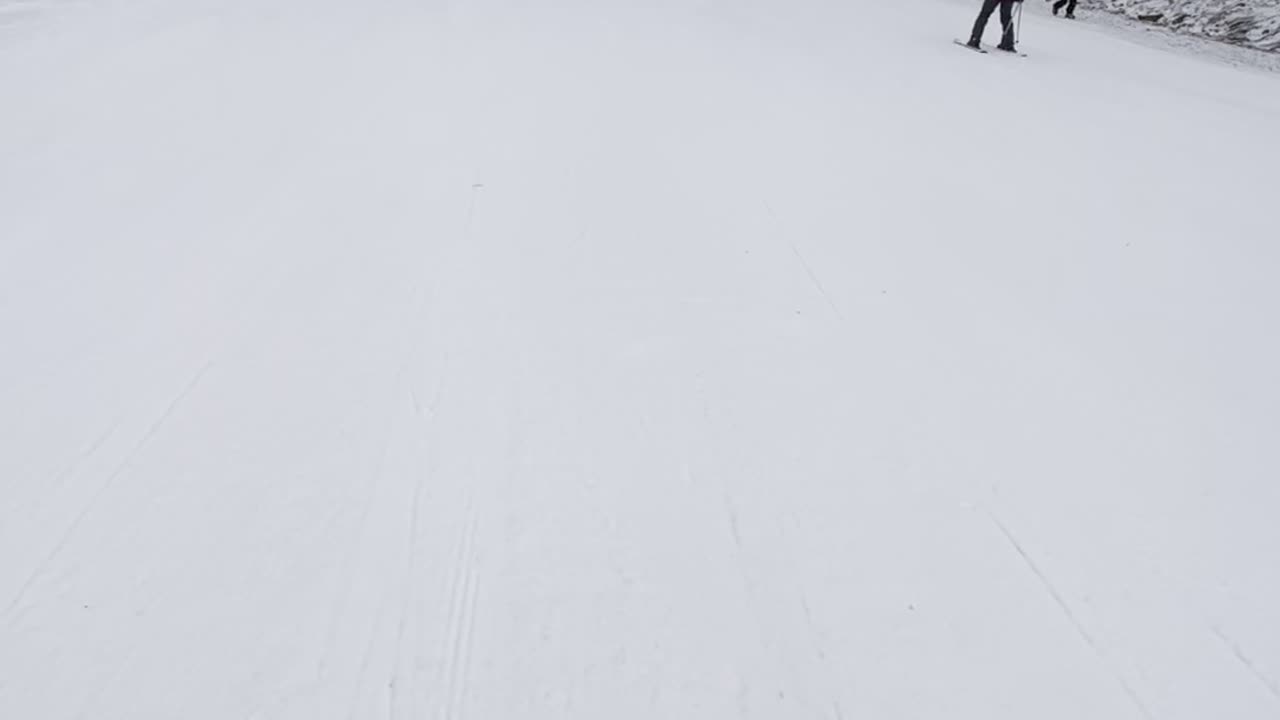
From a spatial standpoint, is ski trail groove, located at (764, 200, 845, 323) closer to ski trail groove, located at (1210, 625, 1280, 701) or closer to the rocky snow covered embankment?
ski trail groove, located at (1210, 625, 1280, 701)

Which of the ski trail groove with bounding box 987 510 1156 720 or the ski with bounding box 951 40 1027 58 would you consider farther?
the ski with bounding box 951 40 1027 58

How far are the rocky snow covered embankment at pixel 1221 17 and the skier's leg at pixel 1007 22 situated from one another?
9.58 metres

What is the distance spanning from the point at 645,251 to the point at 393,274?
1.37 metres

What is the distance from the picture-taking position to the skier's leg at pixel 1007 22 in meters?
10.3

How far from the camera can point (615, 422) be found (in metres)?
2.87

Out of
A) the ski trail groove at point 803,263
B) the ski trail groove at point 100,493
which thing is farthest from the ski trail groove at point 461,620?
the ski trail groove at point 803,263

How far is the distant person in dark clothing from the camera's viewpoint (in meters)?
10.2

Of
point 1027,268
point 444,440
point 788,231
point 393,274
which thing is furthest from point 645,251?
point 1027,268

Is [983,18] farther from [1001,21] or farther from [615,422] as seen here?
[615,422]

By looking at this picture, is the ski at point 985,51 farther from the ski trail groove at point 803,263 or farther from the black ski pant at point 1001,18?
the ski trail groove at point 803,263

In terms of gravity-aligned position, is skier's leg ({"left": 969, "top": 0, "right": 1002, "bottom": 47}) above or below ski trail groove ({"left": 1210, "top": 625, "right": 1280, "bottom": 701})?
above

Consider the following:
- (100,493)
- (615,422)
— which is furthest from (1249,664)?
(100,493)

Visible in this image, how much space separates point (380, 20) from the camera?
30.2 feet

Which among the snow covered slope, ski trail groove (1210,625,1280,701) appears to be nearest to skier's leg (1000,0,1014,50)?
the snow covered slope
